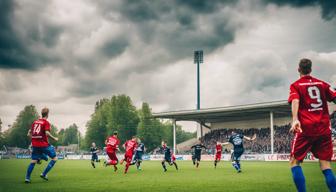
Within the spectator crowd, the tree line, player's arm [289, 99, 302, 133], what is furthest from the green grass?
the tree line

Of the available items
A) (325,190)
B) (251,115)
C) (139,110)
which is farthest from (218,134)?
(325,190)

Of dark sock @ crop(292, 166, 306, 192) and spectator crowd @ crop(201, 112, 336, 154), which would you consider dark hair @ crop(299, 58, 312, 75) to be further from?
spectator crowd @ crop(201, 112, 336, 154)

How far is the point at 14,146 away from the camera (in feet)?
357

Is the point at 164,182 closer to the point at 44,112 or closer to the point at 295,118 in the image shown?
the point at 44,112

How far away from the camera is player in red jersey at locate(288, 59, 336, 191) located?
6062 millimetres

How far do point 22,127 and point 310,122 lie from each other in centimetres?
11432

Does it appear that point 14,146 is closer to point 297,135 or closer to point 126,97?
point 126,97

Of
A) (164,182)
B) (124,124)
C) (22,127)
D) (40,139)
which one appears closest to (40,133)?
(40,139)

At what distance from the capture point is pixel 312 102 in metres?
6.20

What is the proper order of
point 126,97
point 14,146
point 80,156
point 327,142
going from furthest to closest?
point 14,146, point 126,97, point 80,156, point 327,142

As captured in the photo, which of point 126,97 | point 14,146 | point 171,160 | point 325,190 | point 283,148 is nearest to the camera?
point 325,190

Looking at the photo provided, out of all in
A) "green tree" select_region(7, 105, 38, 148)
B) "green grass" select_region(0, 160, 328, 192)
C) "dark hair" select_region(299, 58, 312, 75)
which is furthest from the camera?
"green tree" select_region(7, 105, 38, 148)

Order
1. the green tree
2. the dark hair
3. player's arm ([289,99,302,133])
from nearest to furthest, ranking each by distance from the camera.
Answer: player's arm ([289,99,302,133]), the dark hair, the green tree

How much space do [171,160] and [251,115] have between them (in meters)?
42.3
